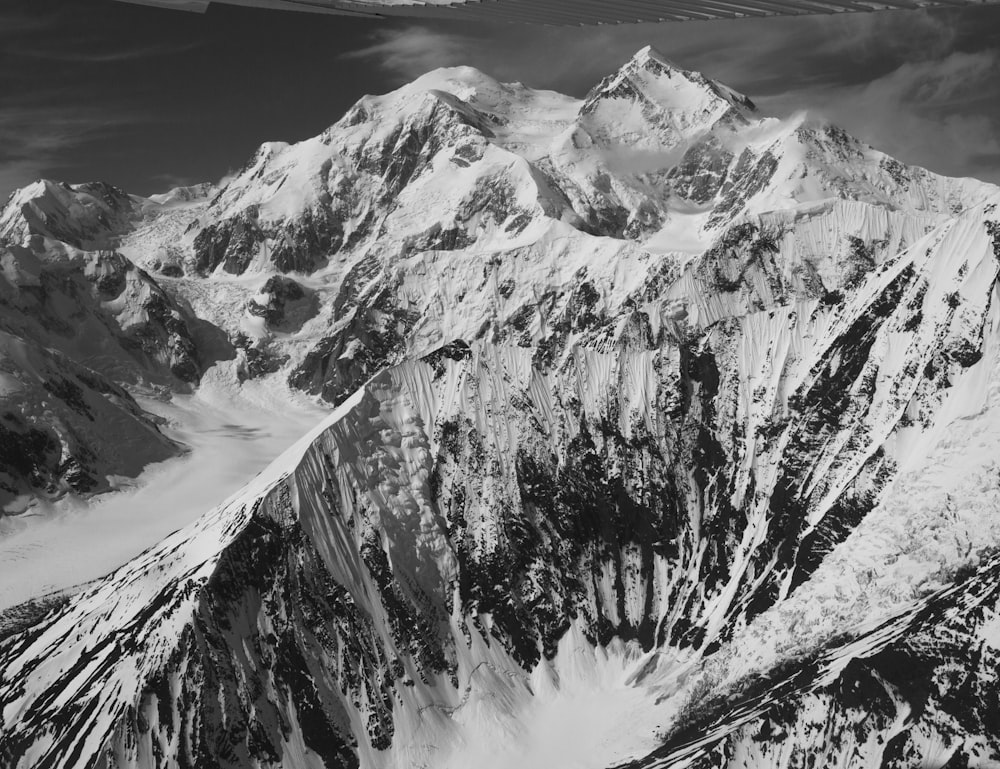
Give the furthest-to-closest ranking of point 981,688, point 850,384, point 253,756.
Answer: point 850,384
point 253,756
point 981,688

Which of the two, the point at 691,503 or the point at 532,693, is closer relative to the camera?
the point at 532,693

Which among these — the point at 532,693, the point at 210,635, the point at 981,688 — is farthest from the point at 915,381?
the point at 210,635

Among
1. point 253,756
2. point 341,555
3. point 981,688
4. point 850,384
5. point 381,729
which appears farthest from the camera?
point 850,384

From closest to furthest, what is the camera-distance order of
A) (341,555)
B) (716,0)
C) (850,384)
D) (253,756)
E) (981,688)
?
(716,0), (981,688), (253,756), (341,555), (850,384)

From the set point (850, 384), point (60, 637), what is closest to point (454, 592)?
point (60, 637)

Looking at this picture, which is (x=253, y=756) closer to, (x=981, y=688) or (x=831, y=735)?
(x=831, y=735)

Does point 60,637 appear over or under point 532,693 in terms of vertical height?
over

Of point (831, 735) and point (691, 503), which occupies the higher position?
point (831, 735)

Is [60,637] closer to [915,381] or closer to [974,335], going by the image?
[915,381]

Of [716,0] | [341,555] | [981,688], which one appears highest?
[716,0]
